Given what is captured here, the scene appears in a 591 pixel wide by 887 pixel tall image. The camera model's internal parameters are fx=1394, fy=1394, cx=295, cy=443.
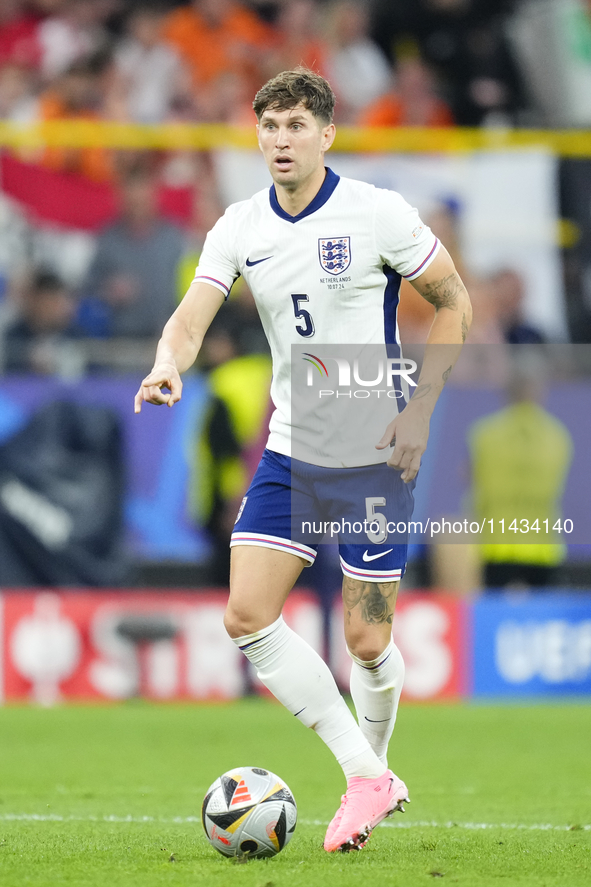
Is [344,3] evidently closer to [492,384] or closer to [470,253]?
[470,253]

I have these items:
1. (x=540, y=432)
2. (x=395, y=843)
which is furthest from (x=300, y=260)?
(x=540, y=432)

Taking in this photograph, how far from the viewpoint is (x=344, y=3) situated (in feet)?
48.8

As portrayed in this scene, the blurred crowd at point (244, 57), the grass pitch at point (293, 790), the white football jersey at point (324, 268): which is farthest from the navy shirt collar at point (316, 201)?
the blurred crowd at point (244, 57)

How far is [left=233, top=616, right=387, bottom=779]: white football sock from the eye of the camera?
4773 millimetres

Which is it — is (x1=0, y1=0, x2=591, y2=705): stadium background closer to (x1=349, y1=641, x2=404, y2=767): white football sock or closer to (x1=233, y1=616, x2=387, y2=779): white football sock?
(x1=349, y1=641, x2=404, y2=767): white football sock

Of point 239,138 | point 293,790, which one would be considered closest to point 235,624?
point 293,790

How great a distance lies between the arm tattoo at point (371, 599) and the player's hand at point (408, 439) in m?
0.40

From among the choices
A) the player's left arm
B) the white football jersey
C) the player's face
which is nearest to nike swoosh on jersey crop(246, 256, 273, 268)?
the white football jersey

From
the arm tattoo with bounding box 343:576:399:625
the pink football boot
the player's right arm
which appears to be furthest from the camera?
the arm tattoo with bounding box 343:576:399:625

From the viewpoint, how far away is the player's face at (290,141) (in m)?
4.68

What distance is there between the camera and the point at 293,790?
A: 259 inches

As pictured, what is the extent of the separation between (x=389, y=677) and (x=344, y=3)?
11.3m

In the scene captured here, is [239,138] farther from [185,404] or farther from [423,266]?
[423,266]

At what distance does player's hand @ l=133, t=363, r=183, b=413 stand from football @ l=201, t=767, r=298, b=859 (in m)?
1.31
